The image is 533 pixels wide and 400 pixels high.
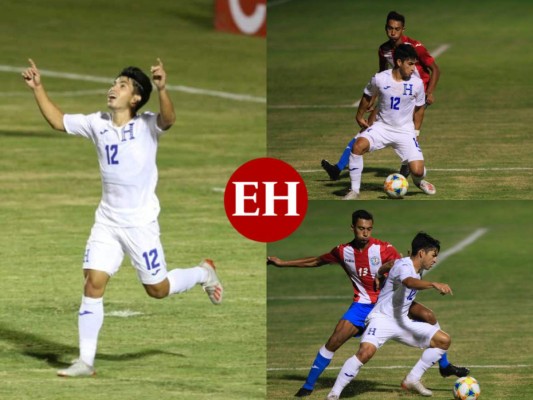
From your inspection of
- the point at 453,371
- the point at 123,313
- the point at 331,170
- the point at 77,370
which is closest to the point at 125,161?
the point at 77,370

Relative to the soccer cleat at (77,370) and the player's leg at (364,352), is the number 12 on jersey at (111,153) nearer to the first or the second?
the soccer cleat at (77,370)

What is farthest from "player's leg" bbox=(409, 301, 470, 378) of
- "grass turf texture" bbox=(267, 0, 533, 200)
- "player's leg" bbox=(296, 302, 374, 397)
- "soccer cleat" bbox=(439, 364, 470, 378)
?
"grass turf texture" bbox=(267, 0, 533, 200)

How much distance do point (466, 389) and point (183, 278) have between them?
248 centimetres

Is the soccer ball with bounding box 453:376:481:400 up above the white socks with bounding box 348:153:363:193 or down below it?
below

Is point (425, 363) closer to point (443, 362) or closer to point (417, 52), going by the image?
point (443, 362)

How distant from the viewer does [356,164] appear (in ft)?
51.3

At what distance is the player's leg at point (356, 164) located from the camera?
616 inches

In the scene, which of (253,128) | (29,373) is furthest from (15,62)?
(29,373)

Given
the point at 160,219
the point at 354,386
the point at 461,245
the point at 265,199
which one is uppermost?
the point at 265,199

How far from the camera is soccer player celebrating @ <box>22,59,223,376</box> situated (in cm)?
1216

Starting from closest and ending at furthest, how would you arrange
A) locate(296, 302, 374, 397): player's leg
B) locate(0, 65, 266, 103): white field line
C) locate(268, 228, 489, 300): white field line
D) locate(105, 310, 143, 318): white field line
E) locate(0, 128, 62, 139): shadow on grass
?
locate(296, 302, 374, 397): player's leg < locate(105, 310, 143, 318): white field line < locate(0, 128, 62, 139): shadow on grass < locate(268, 228, 489, 300): white field line < locate(0, 65, 266, 103): white field line

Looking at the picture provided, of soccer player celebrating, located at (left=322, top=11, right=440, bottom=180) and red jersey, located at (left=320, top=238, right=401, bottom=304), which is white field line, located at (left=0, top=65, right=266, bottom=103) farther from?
red jersey, located at (left=320, top=238, right=401, bottom=304)

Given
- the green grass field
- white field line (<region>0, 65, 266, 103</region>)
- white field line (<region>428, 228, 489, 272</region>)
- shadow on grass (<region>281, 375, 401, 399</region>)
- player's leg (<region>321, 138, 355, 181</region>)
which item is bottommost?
white field line (<region>428, 228, 489, 272</region>)

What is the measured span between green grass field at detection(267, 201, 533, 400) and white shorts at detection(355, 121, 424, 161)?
82.2 inches
